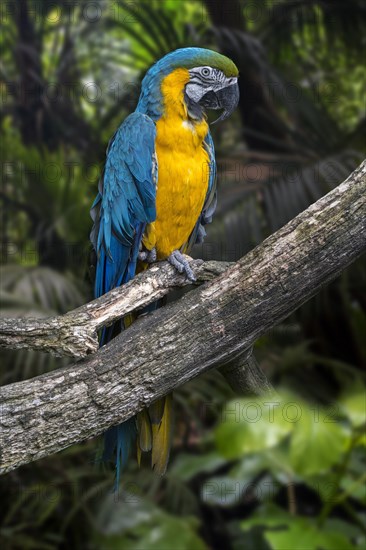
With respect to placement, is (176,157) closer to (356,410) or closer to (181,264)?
(181,264)

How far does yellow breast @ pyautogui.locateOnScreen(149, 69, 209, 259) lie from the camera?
1.49m

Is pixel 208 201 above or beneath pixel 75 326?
above

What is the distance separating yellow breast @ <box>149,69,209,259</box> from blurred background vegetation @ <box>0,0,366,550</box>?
0.30 meters

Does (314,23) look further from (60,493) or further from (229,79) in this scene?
(60,493)

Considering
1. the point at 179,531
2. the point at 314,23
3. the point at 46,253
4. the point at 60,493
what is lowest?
the point at 179,531

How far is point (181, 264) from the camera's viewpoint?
53.9 inches

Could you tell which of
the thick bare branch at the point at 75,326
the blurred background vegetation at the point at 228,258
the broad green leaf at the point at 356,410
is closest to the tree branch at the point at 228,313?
the thick bare branch at the point at 75,326

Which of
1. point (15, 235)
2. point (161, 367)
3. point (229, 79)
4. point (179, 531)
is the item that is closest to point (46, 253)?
point (15, 235)

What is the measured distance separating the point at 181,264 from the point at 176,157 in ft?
0.92

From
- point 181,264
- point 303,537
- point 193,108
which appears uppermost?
point 193,108

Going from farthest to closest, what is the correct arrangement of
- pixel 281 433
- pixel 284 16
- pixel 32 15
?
pixel 32 15 → pixel 284 16 → pixel 281 433

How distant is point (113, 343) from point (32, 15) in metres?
2.79

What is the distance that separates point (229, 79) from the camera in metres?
1.48

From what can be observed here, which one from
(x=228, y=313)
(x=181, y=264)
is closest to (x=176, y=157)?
(x=181, y=264)
